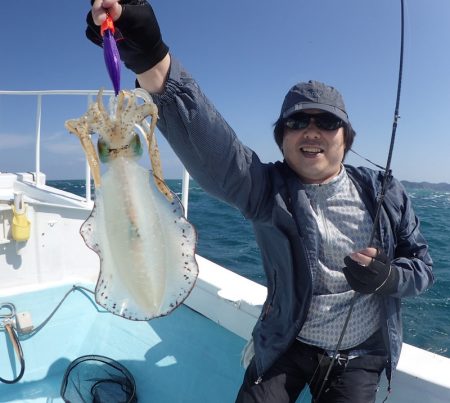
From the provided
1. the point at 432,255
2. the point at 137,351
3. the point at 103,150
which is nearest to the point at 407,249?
the point at 103,150

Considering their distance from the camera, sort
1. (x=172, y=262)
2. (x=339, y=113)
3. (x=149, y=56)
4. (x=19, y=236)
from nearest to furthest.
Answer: (x=149, y=56), (x=172, y=262), (x=339, y=113), (x=19, y=236)

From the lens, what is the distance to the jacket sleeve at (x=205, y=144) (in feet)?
5.01

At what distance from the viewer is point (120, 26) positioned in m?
1.28

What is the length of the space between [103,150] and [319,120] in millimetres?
1153

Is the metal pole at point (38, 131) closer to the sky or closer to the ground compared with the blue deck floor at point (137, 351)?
closer to the sky

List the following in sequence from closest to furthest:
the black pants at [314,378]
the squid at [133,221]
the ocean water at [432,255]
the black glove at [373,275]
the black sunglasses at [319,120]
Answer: the squid at [133,221], the black glove at [373,275], the black sunglasses at [319,120], the black pants at [314,378], the ocean water at [432,255]

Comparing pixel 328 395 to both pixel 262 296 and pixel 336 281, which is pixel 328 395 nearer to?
pixel 336 281

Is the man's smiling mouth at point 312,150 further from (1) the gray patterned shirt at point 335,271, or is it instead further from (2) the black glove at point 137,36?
(2) the black glove at point 137,36

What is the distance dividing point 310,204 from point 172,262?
0.94 metres

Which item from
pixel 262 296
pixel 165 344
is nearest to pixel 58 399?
pixel 165 344

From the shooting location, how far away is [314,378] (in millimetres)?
2164

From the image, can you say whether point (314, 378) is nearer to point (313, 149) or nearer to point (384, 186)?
point (384, 186)

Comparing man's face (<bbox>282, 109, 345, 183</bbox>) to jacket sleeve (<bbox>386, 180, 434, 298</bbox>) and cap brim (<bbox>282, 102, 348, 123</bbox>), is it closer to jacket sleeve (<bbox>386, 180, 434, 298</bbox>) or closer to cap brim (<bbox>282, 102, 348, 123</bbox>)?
cap brim (<bbox>282, 102, 348, 123</bbox>)

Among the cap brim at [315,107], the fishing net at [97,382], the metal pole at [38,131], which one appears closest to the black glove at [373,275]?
the cap brim at [315,107]
